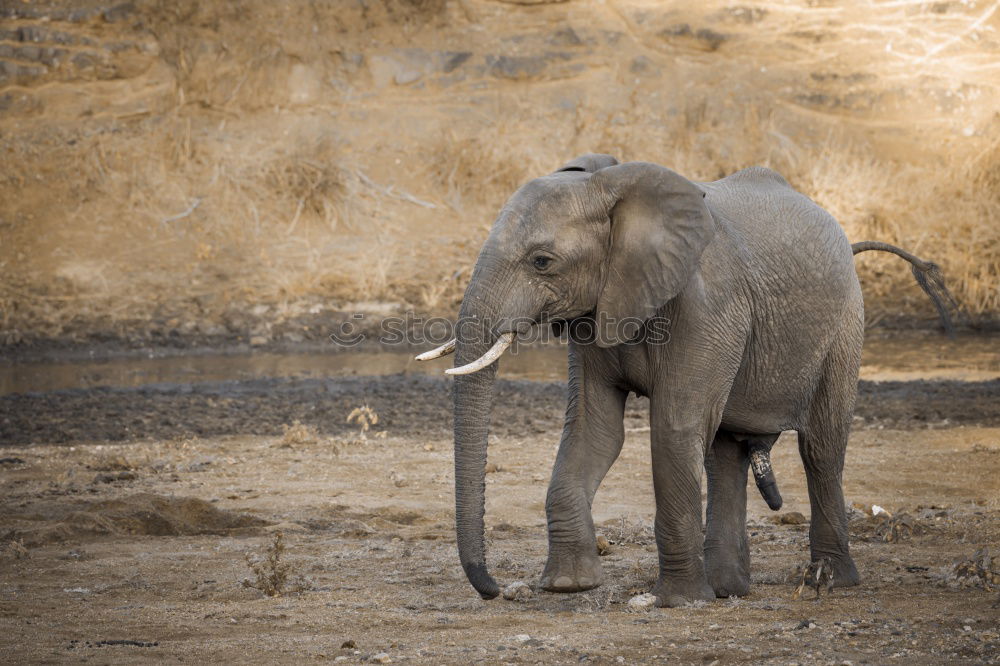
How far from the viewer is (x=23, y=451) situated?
35.9 ft

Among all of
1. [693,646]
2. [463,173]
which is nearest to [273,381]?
[463,173]

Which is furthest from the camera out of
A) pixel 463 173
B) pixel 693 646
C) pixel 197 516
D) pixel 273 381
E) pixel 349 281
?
pixel 463 173

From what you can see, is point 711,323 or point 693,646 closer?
point 693,646

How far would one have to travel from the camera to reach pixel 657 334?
6176 mm

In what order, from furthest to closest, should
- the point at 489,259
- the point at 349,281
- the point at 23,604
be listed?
the point at 349,281
the point at 23,604
the point at 489,259

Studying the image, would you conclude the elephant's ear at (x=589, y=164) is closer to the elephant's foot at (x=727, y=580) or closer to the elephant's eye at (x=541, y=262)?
the elephant's eye at (x=541, y=262)

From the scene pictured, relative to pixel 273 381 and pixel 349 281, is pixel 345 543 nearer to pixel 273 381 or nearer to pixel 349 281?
pixel 273 381

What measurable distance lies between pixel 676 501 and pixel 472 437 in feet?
3.37

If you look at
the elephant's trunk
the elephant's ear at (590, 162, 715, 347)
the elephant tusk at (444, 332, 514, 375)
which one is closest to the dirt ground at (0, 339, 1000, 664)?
the elephant's trunk

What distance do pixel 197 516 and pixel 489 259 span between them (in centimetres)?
338

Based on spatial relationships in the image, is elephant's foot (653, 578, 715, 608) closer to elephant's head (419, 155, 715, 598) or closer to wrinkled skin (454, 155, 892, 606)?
wrinkled skin (454, 155, 892, 606)

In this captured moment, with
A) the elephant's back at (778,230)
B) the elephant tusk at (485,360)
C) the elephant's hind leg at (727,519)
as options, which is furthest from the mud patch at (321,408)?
the elephant tusk at (485,360)

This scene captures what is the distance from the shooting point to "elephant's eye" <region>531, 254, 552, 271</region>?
19.6 feet

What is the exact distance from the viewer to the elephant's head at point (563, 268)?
19.4 feet
